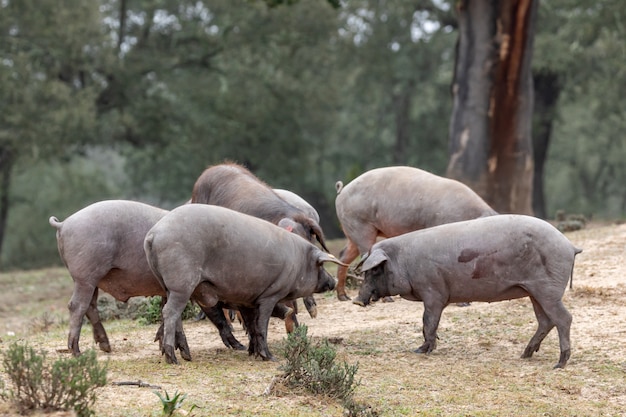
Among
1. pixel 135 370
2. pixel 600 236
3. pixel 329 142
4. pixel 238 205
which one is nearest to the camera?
pixel 135 370

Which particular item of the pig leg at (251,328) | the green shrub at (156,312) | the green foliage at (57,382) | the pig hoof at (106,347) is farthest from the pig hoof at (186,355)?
the green shrub at (156,312)

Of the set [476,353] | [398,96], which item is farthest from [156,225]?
[398,96]

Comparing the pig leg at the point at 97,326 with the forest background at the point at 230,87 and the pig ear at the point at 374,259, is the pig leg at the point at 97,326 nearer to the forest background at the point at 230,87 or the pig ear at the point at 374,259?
the pig ear at the point at 374,259

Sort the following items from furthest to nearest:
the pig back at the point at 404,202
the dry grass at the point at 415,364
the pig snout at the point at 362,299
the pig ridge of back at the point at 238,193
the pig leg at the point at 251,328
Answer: the pig back at the point at 404,202
the pig ridge of back at the point at 238,193
the pig snout at the point at 362,299
the pig leg at the point at 251,328
the dry grass at the point at 415,364

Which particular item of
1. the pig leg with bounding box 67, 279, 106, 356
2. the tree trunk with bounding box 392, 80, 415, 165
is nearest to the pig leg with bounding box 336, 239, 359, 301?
the pig leg with bounding box 67, 279, 106, 356

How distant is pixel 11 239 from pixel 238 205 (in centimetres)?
2529

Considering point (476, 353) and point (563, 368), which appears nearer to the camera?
point (563, 368)

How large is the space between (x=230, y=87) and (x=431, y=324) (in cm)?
1956

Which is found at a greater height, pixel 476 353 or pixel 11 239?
pixel 476 353

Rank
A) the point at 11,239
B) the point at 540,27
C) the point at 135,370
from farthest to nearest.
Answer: the point at 11,239
the point at 540,27
the point at 135,370

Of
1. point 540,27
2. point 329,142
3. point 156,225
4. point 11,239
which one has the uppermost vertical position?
point 540,27

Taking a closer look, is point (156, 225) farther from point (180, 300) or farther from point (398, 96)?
point (398, 96)

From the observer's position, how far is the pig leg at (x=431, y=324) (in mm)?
8289

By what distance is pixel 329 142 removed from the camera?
35.6 meters
